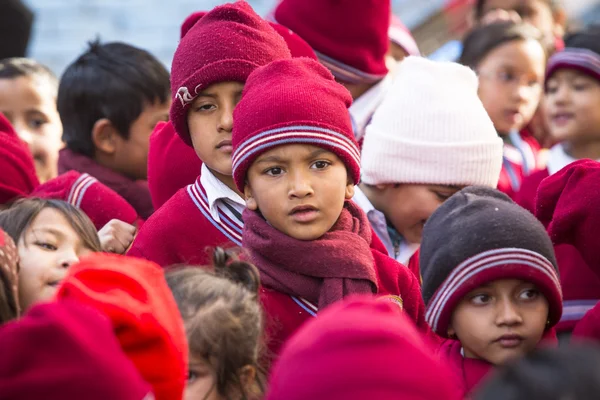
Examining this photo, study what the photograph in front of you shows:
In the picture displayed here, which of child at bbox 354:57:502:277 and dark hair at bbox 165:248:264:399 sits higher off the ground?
dark hair at bbox 165:248:264:399

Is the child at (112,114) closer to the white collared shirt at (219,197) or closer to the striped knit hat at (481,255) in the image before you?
the white collared shirt at (219,197)

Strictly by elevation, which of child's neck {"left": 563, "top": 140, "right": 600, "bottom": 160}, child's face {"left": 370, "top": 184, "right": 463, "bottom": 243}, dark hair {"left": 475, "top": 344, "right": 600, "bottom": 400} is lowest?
child's neck {"left": 563, "top": 140, "right": 600, "bottom": 160}

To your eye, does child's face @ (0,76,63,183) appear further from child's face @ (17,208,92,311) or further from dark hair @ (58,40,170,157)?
child's face @ (17,208,92,311)

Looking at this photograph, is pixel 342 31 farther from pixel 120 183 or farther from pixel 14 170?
pixel 14 170

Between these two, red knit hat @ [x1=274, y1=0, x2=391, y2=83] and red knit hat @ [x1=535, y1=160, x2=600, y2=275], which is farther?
red knit hat @ [x1=274, y1=0, x2=391, y2=83]

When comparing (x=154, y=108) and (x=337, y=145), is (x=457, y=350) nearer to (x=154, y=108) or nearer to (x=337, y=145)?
(x=337, y=145)

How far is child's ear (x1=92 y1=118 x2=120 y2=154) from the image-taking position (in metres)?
4.98

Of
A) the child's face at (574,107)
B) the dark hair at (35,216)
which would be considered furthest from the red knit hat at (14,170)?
the child's face at (574,107)

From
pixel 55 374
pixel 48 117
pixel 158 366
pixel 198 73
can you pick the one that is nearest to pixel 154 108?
pixel 48 117

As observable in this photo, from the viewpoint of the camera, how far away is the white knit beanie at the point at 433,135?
4164 mm

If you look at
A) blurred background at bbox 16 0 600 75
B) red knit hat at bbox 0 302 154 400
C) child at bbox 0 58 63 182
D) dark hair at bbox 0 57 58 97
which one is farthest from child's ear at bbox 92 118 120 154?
blurred background at bbox 16 0 600 75

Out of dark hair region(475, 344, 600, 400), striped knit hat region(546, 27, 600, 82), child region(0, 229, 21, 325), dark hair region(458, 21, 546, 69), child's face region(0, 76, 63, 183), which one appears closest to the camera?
dark hair region(475, 344, 600, 400)

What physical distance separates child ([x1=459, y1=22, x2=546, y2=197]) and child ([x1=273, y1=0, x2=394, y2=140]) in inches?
32.1

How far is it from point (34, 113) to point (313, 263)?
251 centimetres
